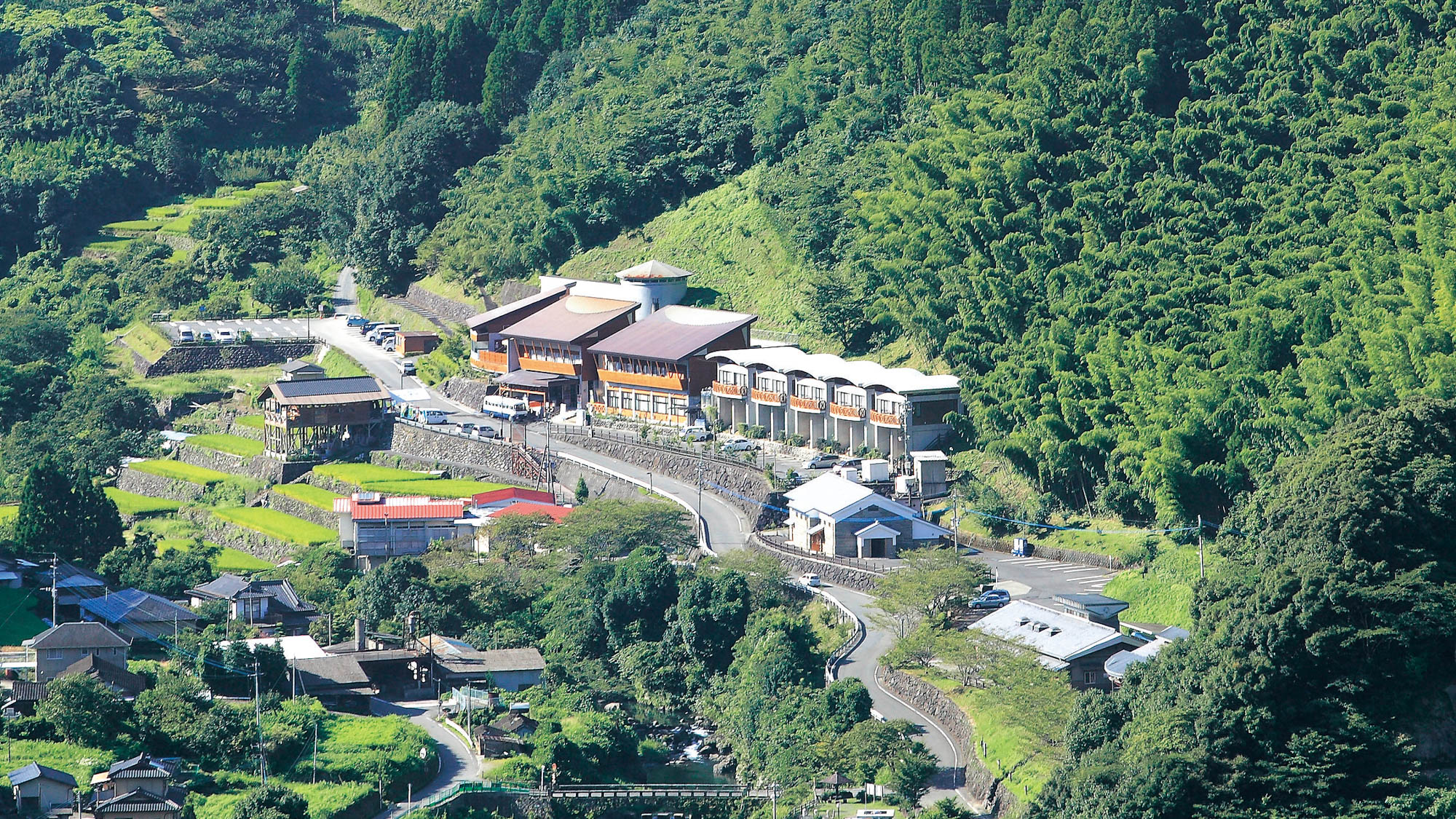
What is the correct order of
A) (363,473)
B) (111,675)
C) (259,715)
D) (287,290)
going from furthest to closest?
(287,290) < (363,473) < (111,675) < (259,715)

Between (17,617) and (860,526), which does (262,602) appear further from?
(860,526)

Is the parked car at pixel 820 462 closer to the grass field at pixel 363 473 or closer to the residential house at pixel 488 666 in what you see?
the residential house at pixel 488 666

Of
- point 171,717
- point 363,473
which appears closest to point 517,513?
point 363,473

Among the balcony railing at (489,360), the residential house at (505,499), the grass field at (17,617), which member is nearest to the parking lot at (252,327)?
the balcony railing at (489,360)

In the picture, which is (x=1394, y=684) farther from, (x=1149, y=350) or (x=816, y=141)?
(x=816, y=141)

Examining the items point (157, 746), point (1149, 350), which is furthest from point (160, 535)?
point (1149, 350)
